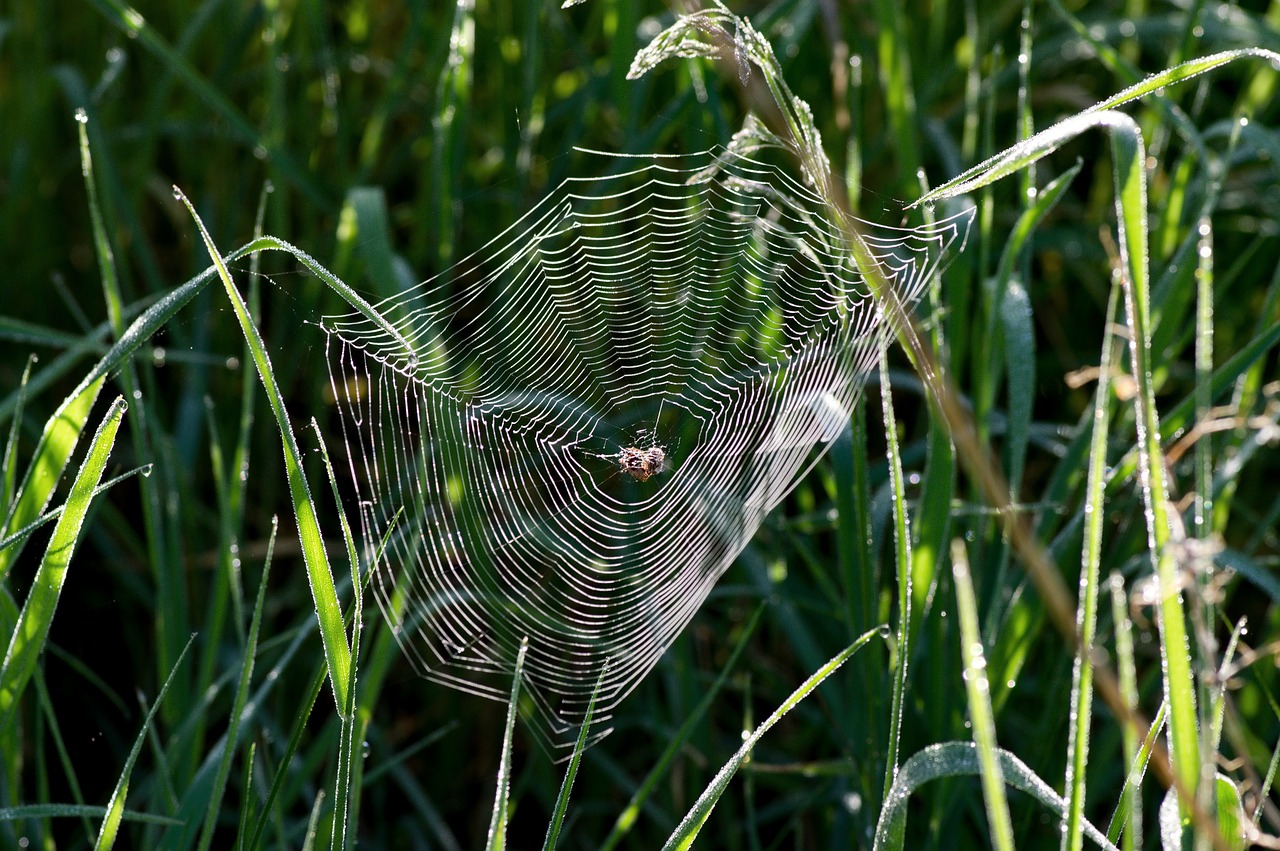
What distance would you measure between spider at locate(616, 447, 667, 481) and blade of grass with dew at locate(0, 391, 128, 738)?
1100 mm

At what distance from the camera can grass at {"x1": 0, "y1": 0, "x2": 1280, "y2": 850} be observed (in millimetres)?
1076

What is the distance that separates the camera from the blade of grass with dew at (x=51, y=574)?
108cm

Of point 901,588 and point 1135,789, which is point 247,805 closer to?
point 901,588

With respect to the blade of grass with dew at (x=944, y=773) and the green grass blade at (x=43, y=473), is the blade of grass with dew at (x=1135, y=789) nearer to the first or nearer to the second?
the blade of grass with dew at (x=944, y=773)

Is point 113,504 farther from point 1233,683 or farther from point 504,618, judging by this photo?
point 1233,683

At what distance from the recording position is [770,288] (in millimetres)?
1915

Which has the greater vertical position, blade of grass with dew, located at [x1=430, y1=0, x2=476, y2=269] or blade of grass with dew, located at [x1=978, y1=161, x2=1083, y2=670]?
blade of grass with dew, located at [x1=430, y1=0, x2=476, y2=269]

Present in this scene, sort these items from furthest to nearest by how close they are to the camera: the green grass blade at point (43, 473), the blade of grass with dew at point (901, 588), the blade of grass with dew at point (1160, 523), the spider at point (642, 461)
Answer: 1. the spider at point (642, 461)
2. the green grass blade at point (43, 473)
3. the blade of grass with dew at point (901, 588)
4. the blade of grass with dew at point (1160, 523)

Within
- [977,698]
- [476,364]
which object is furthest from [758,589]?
[977,698]

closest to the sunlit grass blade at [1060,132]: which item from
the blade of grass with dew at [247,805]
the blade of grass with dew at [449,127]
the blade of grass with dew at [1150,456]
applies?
the blade of grass with dew at [1150,456]

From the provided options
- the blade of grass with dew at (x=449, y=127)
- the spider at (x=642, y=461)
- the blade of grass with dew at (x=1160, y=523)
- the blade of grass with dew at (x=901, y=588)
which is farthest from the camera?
the spider at (x=642, y=461)

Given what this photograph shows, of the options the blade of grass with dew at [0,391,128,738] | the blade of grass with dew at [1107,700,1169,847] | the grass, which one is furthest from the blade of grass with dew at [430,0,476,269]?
the blade of grass with dew at [1107,700,1169,847]

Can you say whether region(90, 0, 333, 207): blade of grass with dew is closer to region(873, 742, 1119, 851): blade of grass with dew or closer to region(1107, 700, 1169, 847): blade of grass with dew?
region(873, 742, 1119, 851): blade of grass with dew

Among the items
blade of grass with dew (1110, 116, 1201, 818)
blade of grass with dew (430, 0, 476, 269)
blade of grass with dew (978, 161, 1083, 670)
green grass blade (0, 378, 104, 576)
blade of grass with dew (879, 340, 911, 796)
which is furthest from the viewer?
blade of grass with dew (430, 0, 476, 269)
